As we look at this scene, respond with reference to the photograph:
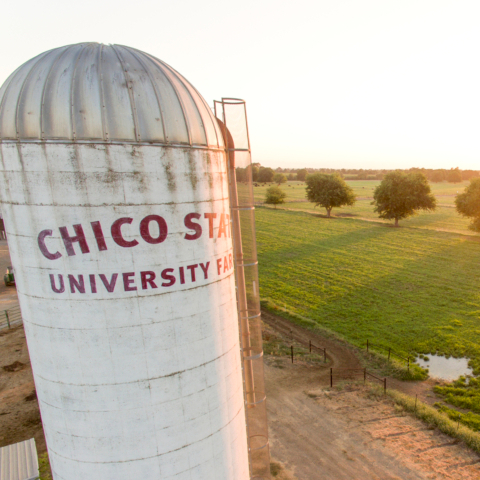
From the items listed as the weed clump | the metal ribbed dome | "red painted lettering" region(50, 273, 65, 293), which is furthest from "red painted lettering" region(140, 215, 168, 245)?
the weed clump

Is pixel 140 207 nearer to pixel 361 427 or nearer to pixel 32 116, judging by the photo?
pixel 32 116

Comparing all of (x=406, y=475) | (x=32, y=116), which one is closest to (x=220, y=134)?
(x=32, y=116)

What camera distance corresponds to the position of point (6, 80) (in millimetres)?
7848

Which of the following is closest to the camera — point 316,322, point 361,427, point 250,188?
point 250,188

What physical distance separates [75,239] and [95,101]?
2698 mm

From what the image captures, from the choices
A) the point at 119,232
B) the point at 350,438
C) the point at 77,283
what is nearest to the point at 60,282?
the point at 77,283

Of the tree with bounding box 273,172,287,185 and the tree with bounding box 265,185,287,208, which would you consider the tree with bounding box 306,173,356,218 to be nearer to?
the tree with bounding box 265,185,287,208

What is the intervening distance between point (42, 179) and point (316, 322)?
23.0 meters

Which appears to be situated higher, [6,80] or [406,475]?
[6,80]

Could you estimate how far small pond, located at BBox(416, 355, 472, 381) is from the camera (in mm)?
20188

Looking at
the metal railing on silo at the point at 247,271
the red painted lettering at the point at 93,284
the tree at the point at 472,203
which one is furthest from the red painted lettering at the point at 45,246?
the tree at the point at 472,203

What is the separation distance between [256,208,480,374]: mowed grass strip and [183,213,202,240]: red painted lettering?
62.1ft

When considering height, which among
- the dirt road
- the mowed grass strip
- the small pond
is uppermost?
the mowed grass strip

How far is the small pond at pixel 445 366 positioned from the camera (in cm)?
2019
